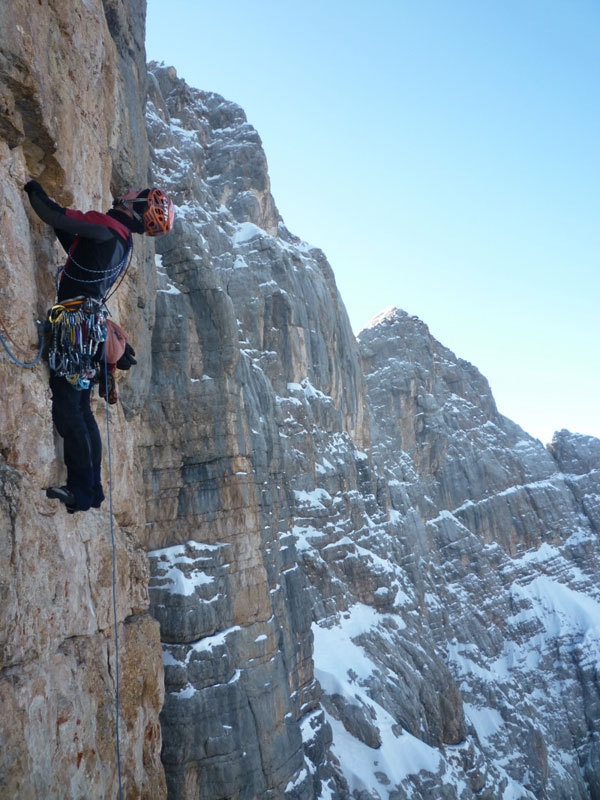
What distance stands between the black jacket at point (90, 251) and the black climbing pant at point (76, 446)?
0.94 metres

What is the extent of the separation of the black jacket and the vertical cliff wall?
28 cm

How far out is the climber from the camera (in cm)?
642

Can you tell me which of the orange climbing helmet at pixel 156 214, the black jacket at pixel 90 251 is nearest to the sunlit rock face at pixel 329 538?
the orange climbing helmet at pixel 156 214

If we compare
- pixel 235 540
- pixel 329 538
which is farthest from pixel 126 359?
pixel 329 538

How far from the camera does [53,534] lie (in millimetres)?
6391

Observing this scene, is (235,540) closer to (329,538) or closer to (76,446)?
(76,446)

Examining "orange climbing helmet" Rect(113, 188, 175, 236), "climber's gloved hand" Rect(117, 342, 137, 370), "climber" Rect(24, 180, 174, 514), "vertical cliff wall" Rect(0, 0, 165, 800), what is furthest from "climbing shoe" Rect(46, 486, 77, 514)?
"orange climbing helmet" Rect(113, 188, 175, 236)

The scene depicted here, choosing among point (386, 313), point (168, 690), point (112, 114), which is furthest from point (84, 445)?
point (386, 313)

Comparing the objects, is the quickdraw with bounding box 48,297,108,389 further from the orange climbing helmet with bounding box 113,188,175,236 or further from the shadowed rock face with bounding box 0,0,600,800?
the orange climbing helmet with bounding box 113,188,175,236

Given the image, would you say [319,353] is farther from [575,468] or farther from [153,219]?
[575,468]

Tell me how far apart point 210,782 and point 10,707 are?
1814 cm

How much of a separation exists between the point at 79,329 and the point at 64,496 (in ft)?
5.13

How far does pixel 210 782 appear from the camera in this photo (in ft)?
68.6

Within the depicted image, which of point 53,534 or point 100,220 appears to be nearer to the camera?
point 53,534
